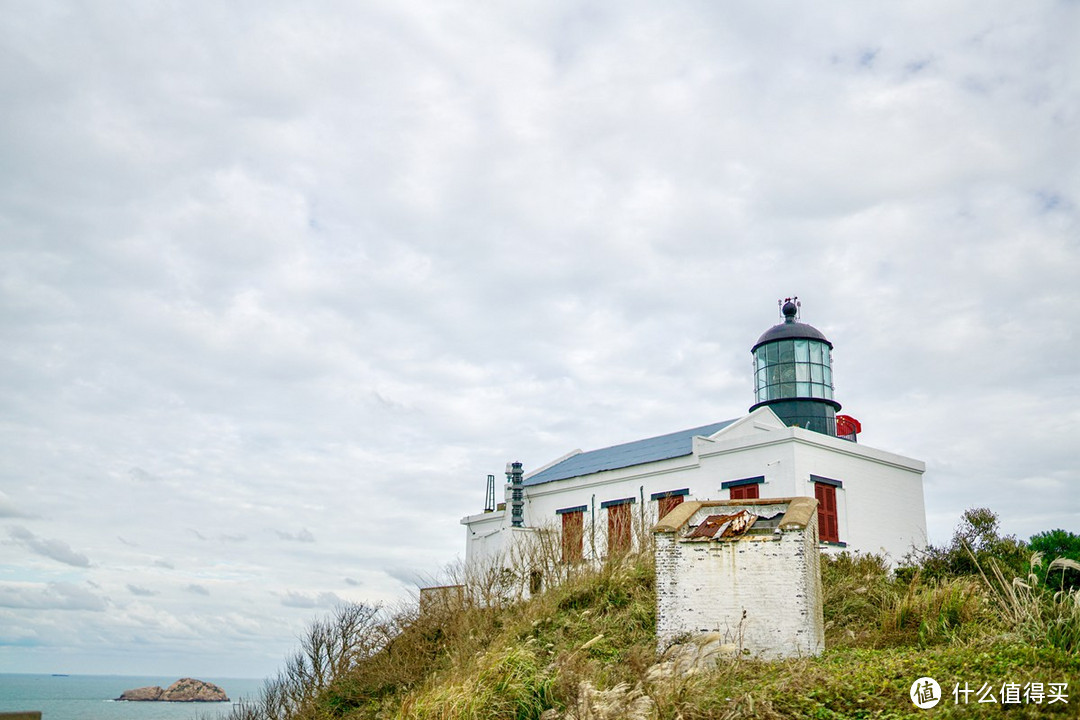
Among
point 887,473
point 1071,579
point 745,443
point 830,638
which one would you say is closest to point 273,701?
point 745,443

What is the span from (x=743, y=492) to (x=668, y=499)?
2378 mm

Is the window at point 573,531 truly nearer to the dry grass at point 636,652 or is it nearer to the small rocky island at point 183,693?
the dry grass at point 636,652

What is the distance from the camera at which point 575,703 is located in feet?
35.7

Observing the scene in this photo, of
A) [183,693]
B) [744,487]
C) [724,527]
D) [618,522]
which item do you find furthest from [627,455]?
[183,693]

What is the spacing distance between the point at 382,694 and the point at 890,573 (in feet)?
39.3

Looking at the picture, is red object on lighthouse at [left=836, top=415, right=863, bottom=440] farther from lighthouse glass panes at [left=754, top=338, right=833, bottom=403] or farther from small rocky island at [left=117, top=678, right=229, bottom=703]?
small rocky island at [left=117, top=678, right=229, bottom=703]

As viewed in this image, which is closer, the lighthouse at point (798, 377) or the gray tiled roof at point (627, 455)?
the gray tiled roof at point (627, 455)

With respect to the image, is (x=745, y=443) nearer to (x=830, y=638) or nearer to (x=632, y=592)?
(x=632, y=592)

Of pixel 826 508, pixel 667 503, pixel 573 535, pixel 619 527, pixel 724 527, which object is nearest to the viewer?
pixel 724 527

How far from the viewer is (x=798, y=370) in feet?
87.9

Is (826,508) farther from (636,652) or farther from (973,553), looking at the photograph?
(636,652)

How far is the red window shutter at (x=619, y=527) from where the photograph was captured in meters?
20.8

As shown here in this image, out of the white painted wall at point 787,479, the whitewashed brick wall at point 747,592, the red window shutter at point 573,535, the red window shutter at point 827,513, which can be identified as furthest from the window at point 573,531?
the whitewashed brick wall at point 747,592

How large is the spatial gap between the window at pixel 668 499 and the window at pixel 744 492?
1491 mm
